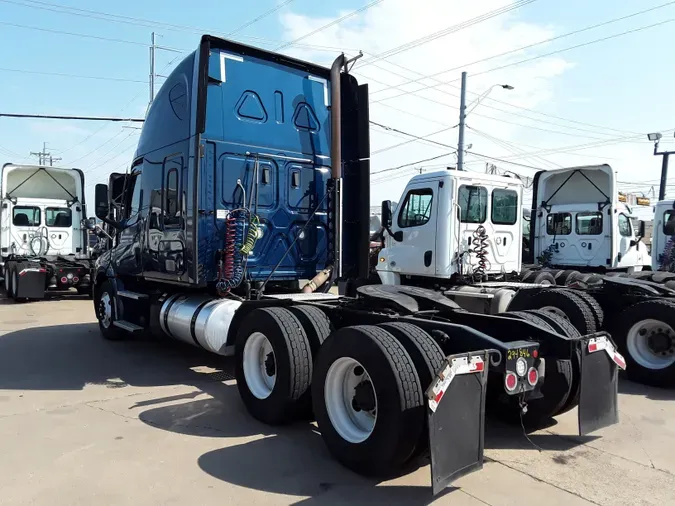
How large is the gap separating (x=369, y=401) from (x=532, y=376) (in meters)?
1.18

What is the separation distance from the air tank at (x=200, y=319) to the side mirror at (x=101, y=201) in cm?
207

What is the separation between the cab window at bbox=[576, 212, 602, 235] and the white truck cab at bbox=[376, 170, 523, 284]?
329 centimetres

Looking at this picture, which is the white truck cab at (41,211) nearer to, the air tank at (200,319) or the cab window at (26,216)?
the cab window at (26,216)

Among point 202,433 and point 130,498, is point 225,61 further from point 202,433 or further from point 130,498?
point 130,498

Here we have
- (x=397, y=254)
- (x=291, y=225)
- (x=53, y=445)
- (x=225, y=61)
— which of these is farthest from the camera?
(x=397, y=254)

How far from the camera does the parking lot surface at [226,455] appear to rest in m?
3.68

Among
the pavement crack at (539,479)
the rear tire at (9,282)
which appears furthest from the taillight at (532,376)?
the rear tire at (9,282)

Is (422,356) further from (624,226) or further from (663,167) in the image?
(663,167)

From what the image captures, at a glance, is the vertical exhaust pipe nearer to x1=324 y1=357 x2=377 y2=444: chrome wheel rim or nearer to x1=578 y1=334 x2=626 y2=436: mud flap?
x1=324 y1=357 x2=377 y2=444: chrome wheel rim

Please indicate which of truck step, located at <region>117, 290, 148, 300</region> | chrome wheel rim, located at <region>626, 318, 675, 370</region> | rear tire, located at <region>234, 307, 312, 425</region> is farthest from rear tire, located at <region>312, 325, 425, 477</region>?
truck step, located at <region>117, 290, 148, 300</region>

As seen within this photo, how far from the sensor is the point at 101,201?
29.1 feet

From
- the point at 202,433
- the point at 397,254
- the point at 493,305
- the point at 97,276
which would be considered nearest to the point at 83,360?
the point at 97,276

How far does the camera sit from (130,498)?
3627mm

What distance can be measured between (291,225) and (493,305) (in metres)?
3.18
